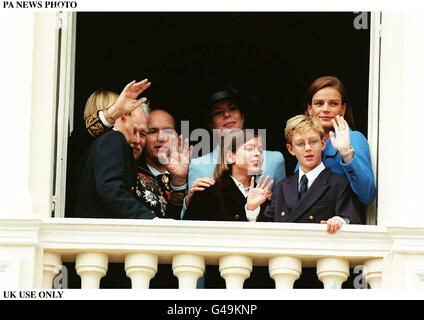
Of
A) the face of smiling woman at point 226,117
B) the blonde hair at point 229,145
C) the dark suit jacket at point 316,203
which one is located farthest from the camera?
the face of smiling woman at point 226,117

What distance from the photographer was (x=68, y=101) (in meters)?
11.7

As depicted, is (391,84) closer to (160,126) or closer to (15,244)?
(160,126)

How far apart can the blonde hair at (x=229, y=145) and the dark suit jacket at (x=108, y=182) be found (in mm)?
681

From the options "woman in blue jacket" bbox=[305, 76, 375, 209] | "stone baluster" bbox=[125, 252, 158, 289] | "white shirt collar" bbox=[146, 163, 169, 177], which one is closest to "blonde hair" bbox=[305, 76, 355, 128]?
"woman in blue jacket" bbox=[305, 76, 375, 209]

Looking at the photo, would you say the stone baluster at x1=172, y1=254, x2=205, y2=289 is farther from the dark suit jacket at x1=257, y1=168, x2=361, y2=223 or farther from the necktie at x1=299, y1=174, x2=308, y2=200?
A: the necktie at x1=299, y1=174, x2=308, y2=200

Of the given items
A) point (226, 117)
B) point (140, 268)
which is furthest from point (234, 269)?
point (226, 117)

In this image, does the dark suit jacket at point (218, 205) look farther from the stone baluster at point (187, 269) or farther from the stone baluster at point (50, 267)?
the stone baluster at point (50, 267)

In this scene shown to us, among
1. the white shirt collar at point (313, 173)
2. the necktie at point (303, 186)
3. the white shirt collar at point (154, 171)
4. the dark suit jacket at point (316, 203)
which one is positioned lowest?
the dark suit jacket at point (316, 203)

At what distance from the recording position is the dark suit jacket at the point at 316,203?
11281 millimetres

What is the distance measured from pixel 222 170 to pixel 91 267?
1.57 metres

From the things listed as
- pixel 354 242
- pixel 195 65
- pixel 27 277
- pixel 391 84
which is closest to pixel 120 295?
pixel 27 277

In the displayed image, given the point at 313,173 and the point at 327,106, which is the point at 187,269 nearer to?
the point at 313,173

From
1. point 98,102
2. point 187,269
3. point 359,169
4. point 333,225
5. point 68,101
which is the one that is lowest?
point 187,269

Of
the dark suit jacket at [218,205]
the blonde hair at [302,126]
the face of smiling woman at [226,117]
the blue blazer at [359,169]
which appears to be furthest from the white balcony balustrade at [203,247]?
the face of smiling woman at [226,117]
